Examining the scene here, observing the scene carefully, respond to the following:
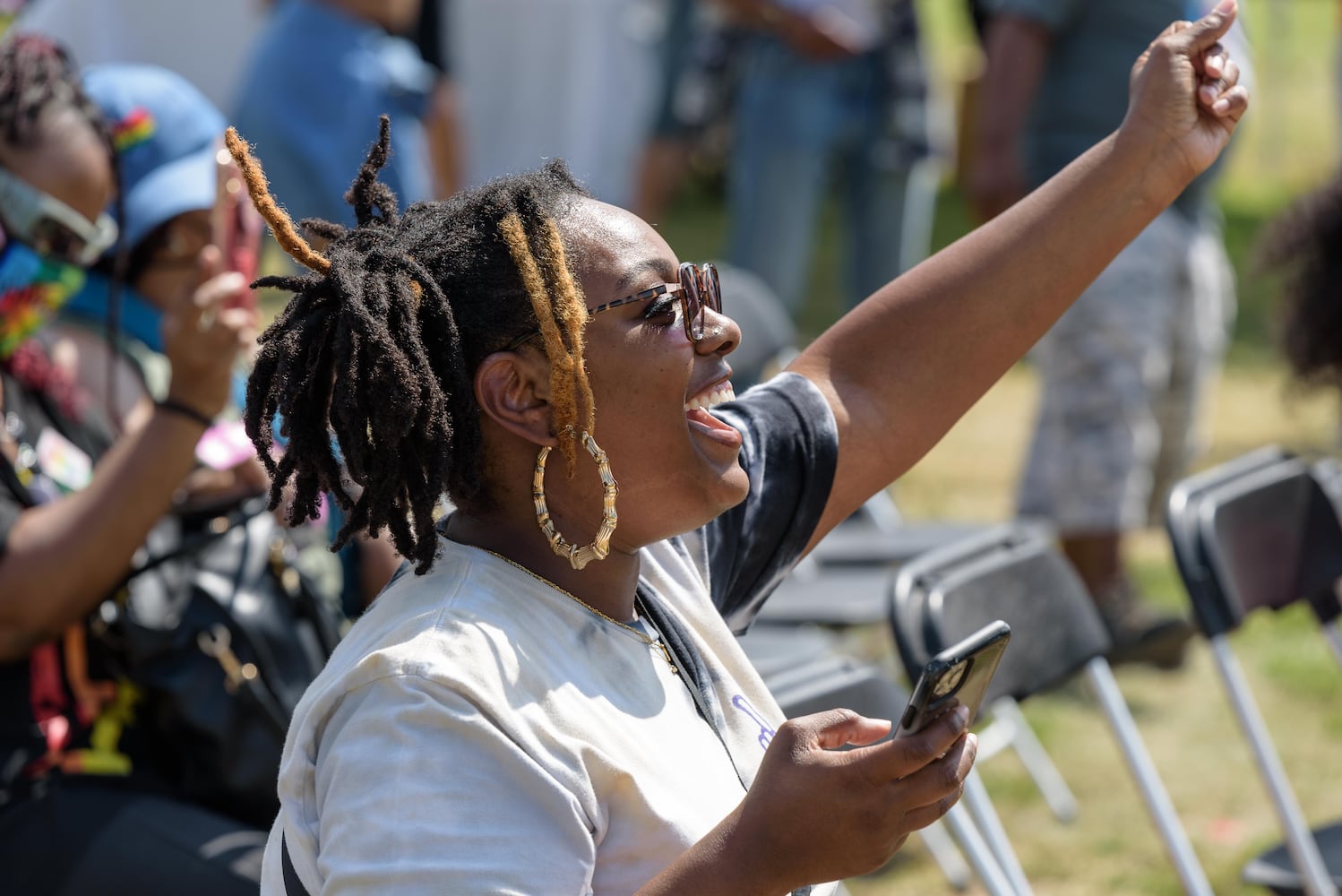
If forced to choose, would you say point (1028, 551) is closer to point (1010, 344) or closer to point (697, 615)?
point (1010, 344)

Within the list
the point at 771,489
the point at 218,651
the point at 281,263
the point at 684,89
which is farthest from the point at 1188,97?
the point at 281,263

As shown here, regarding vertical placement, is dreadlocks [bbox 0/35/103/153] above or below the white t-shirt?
above

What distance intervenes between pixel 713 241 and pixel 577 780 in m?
9.09

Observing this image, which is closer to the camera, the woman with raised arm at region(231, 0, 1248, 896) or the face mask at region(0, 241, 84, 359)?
the woman with raised arm at region(231, 0, 1248, 896)

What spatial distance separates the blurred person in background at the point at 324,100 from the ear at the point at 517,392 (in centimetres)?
279

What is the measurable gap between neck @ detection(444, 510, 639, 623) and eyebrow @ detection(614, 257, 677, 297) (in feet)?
0.91

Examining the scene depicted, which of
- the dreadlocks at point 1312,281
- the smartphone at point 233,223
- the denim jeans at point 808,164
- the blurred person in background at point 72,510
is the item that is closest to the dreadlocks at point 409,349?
the blurred person in background at point 72,510

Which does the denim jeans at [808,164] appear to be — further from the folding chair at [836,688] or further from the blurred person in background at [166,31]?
the folding chair at [836,688]

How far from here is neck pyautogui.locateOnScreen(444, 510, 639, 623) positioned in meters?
1.72

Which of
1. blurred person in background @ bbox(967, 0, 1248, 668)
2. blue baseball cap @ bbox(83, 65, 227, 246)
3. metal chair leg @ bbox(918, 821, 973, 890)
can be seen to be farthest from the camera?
blurred person in background @ bbox(967, 0, 1248, 668)

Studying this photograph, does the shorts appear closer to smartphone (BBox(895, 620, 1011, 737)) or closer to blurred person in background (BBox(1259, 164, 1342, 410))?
blurred person in background (BBox(1259, 164, 1342, 410))

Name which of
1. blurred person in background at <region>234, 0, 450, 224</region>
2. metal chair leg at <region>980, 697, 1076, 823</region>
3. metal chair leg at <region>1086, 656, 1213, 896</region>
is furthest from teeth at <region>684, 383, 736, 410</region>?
blurred person in background at <region>234, 0, 450, 224</region>

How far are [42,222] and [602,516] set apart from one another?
4.39 ft

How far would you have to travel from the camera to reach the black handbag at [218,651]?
→ 7.91 feet
